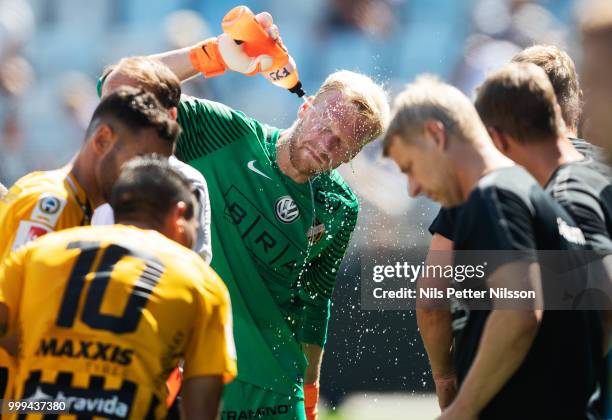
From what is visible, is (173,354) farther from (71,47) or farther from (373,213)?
(71,47)

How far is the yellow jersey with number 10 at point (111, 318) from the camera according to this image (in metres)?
2.86

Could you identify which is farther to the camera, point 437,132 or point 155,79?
point 155,79

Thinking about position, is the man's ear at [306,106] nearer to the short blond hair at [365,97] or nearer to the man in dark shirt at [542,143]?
the short blond hair at [365,97]

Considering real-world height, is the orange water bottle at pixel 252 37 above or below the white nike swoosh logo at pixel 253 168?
above

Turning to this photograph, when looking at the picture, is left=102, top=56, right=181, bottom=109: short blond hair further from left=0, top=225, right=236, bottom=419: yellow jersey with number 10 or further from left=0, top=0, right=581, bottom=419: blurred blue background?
left=0, top=0, right=581, bottom=419: blurred blue background

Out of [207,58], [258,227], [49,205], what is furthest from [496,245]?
[207,58]

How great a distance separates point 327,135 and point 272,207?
0.47 m

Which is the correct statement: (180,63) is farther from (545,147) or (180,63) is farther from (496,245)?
(496,245)

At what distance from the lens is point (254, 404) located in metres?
4.75

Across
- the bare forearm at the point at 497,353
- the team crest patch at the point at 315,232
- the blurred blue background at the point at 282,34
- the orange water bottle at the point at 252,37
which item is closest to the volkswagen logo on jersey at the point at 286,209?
the team crest patch at the point at 315,232

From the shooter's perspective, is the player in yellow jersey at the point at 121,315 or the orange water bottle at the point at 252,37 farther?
the orange water bottle at the point at 252,37

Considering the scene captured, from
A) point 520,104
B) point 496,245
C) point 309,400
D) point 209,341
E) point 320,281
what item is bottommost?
point 309,400

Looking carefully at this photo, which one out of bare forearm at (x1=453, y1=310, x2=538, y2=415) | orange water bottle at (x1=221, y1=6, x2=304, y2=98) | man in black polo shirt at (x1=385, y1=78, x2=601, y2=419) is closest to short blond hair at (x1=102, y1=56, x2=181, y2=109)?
man in black polo shirt at (x1=385, y1=78, x2=601, y2=419)

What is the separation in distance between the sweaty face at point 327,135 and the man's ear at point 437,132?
1.71 meters
